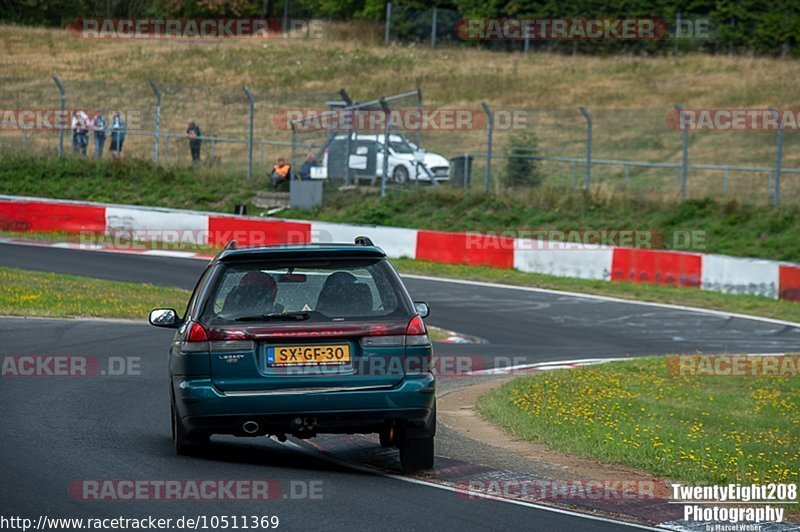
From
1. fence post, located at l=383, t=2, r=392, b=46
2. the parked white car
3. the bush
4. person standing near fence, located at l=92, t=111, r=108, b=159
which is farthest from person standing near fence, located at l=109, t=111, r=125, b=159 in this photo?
fence post, located at l=383, t=2, r=392, b=46

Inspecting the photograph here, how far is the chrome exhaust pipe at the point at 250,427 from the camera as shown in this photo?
7773 mm

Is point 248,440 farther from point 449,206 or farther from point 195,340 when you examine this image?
point 449,206

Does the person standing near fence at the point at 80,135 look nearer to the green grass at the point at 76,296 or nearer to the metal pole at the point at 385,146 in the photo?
the metal pole at the point at 385,146

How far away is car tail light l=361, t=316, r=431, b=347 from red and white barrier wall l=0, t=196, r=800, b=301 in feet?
54.2

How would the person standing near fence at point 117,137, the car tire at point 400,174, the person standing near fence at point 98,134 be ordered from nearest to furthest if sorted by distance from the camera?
the car tire at point 400,174, the person standing near fence at point 117,137, the person standing near fence at point 98,134

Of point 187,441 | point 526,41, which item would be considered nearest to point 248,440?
point 187,441

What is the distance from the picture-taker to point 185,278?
23422mm

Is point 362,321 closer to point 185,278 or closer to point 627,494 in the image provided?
point 627,494

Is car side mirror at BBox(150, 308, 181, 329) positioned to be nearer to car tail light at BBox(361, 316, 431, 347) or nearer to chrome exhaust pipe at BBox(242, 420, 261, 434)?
chrome exhaust pipe at BBox(242, 420, 261, 434)

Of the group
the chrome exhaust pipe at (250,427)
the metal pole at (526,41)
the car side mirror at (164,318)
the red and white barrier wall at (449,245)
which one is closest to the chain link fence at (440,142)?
the red and white barrier wall at (449,245)

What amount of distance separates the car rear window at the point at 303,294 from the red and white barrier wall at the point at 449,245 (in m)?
16.4

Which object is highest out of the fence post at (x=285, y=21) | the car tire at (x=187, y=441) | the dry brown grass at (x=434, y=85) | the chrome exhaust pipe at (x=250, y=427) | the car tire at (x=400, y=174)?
the fence post at (x=285, y=21)

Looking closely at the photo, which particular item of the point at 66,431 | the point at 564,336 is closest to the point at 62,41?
the point at 564,336

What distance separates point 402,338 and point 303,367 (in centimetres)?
65
